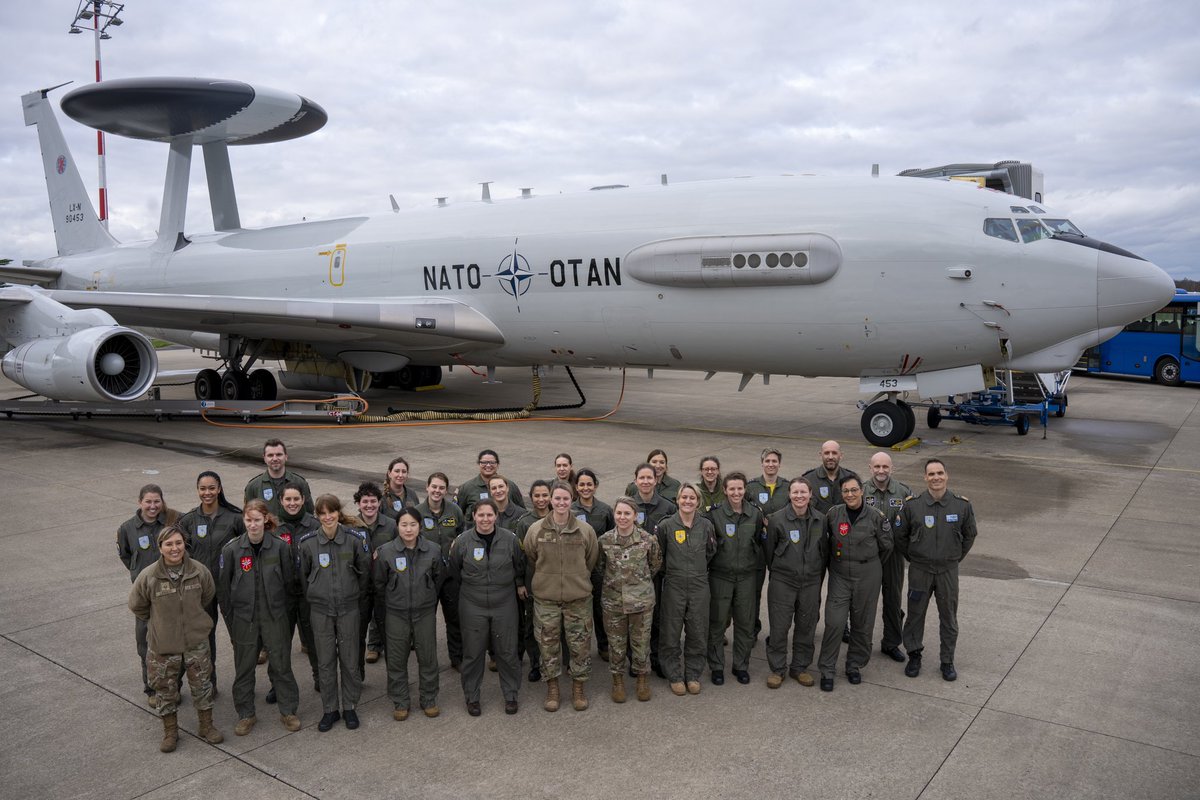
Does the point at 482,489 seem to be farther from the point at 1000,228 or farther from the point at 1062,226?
the point at 1062,226

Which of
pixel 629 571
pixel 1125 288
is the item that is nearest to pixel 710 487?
pixel 629 571

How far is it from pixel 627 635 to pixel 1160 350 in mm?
27021

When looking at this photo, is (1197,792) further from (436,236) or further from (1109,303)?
(436,236)

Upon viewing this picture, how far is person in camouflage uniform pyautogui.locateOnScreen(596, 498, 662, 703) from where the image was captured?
5496mm

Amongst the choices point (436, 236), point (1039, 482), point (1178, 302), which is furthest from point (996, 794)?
point (1178, 302)

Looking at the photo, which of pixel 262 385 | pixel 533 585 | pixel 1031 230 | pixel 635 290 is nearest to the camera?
pixel 533 585

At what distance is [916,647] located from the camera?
583 cm

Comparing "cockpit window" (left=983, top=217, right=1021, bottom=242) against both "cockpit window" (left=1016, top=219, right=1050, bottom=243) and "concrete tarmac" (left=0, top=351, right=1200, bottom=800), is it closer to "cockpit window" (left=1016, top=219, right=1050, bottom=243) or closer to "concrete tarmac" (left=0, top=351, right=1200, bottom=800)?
"cockpit window" (left=1016, top=219, right=1050, bottom=243)

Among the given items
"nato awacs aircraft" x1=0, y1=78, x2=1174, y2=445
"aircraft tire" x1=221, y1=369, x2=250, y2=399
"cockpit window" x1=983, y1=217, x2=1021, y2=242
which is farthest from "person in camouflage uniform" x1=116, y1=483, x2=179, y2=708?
"aircraft tire" x1=221, y1=369, x2=250, y2=399

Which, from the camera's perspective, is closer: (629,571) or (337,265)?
(629,571)

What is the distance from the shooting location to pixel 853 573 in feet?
18.7

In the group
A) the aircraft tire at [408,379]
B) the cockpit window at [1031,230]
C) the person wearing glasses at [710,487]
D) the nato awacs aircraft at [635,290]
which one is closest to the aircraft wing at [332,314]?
the nato awacs aircraft at [635,290]

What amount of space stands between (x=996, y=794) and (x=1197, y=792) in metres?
1.02

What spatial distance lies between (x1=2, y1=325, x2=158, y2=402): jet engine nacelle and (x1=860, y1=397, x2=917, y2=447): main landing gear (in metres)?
11.9
